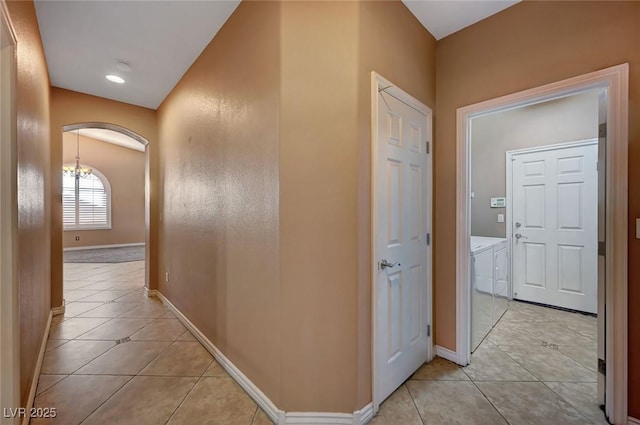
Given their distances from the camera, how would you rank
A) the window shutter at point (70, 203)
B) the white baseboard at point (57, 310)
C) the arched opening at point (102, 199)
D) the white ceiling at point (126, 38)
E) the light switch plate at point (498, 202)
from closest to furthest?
1. the white ceiling at point (126, 38)
2. the white baseboard at point (57, 310)
3. the light switch plate at point (498, 202)
4. the arched opening at point (102, 199)
5. the window shutter at point (70, 203)

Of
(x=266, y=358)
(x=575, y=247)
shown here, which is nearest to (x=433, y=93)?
(x=266, y=358)

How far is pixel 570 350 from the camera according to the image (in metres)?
2.45

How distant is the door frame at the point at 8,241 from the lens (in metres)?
1.28

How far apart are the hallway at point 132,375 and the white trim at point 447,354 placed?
5.06ft

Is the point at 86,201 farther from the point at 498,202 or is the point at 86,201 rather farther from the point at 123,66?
the point at 498,202

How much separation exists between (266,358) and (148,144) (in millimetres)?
3702

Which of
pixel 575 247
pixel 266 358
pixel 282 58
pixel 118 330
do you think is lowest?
pixel 118 330

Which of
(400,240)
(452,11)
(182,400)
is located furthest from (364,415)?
(452,11)

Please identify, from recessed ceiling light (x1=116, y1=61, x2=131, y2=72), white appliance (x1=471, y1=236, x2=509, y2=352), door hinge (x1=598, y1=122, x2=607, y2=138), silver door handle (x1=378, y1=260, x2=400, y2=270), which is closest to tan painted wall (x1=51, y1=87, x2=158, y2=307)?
recessed ceiling light (x1=116, y1=61, x2=131, y2=72)

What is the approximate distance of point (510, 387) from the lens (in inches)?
76.5

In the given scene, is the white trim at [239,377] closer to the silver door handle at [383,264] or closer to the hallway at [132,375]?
the hallway at [132,375]

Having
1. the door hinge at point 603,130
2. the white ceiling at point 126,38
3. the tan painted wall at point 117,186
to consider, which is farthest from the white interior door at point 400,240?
the tan painted wall at point 117,186

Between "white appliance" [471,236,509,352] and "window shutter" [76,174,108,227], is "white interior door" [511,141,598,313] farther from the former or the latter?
"window shutter" [76,174,108,227]

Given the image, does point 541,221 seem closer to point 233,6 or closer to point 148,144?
point 233,6
